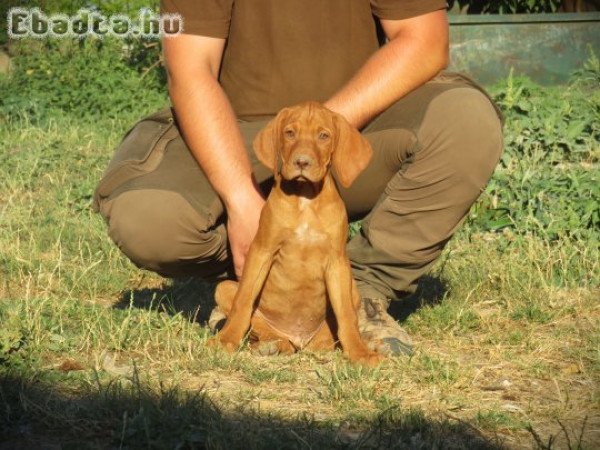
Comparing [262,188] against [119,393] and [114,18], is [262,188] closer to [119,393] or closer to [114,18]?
[119,393]

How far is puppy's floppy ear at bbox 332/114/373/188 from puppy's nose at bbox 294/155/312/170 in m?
0.17

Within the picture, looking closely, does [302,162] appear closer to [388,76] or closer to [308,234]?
[308,234]

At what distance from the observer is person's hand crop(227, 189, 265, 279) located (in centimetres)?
417

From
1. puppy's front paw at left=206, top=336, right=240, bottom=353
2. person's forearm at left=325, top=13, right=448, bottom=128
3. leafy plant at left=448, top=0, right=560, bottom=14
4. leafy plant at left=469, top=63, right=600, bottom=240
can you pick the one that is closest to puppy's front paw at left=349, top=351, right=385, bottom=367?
puppy's front paw at left=206, top=336, right=240, bottom=353

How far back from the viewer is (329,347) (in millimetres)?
4242

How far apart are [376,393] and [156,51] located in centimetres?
697

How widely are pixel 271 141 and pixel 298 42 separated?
2.14 ft

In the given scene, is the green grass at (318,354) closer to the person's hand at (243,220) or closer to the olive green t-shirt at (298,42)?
the person's hand at (243,220)

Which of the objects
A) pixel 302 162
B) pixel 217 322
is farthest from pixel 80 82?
pixel 302 162

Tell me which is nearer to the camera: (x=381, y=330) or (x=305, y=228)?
(x=305, y=228)

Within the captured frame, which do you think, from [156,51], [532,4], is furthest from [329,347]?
[532,4]

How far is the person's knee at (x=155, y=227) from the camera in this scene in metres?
4.20

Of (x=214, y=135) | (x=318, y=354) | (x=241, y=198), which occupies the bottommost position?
(x=318, y=354)

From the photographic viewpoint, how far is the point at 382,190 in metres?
4.53
